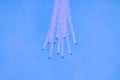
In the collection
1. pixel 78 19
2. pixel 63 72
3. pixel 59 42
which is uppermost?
pixel 78 19

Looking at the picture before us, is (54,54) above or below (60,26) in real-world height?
below

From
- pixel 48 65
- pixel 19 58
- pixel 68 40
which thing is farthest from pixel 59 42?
pixel 19 58

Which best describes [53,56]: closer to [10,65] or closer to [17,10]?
[10,65]

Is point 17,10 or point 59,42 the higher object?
point 17,10
